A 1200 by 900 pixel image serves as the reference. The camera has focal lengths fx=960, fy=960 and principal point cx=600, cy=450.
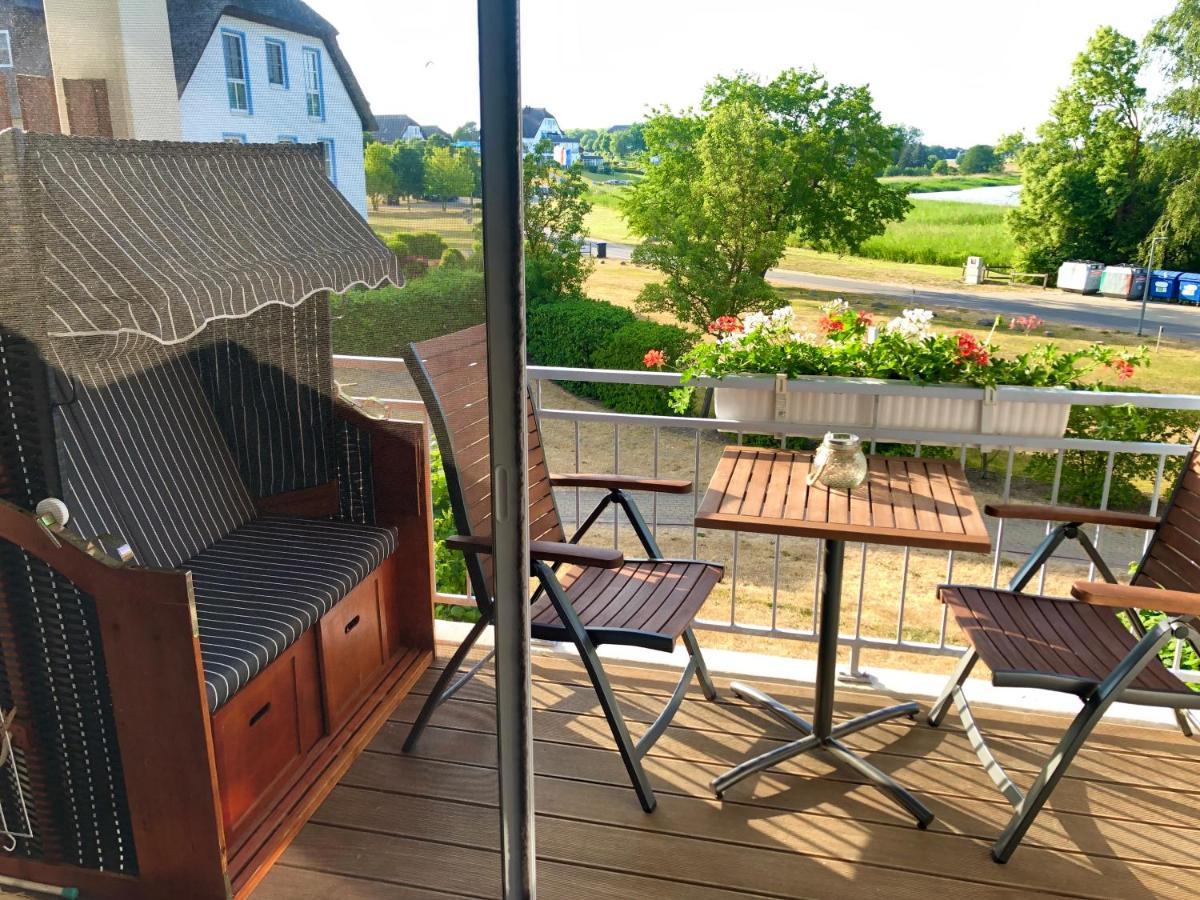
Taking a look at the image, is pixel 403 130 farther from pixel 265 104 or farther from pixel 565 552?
pixel 565 552

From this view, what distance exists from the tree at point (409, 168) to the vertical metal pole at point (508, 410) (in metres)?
0.07

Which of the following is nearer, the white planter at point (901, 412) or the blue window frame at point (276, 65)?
the blue window frame at point (276, 65)

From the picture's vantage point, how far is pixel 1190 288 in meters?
18.9

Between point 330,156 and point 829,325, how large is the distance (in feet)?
9.11

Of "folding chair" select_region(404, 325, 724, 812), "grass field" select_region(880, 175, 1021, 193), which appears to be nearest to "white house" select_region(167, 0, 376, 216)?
"folding chair" select_region(404, 325, 724, 812)

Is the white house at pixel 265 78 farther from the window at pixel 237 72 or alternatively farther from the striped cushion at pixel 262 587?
the striped cushion at pixel 262 587

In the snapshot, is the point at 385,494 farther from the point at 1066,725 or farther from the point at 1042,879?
the point at 1066,725

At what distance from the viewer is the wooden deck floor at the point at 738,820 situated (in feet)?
6.84

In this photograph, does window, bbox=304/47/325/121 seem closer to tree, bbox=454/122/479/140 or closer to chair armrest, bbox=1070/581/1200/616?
tree, bbox=454/122/479/140

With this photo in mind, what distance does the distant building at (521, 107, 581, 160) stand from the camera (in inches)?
46.1

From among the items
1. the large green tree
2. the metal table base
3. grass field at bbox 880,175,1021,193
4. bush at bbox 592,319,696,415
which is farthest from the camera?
grass field at bbox 880,175,1021,193

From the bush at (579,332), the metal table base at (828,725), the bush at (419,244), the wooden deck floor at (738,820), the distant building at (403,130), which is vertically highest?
the distant building at (403,130)

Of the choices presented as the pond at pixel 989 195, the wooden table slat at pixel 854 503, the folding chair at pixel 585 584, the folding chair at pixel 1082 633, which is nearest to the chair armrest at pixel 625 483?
the folding chair at pixel 585 584

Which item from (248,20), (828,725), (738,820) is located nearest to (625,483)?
(828,725)
